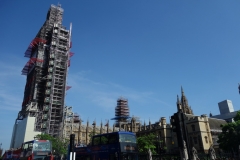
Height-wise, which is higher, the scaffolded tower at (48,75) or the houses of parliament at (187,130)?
the scaffolded tower at (48,75)

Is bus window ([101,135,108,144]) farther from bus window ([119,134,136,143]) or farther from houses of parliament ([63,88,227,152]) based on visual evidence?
houses of parliament ([63,88,227,152])

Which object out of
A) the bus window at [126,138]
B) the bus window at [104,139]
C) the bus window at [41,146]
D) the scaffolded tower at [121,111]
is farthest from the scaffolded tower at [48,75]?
the bus window at [126,138]

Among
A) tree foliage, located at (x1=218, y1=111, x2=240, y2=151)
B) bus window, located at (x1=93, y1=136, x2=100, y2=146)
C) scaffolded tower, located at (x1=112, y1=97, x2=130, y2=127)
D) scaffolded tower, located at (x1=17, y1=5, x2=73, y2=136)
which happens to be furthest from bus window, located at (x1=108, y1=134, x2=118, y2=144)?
scaffolded tower, located at (x1=112, y1=97, x2=130, y2=127)

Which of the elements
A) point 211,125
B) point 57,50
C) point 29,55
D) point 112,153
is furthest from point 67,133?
point 112,153

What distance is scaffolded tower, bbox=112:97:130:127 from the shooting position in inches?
4107

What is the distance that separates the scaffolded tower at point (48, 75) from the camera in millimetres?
68188

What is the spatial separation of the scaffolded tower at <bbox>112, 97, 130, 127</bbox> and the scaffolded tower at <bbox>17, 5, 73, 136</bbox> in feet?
116

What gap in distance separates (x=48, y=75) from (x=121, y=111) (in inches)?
1794

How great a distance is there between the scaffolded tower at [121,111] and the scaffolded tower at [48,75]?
35.4 metres

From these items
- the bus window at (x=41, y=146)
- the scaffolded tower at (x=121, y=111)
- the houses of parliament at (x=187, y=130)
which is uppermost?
the scaffolded tower at (x=121, y=111)

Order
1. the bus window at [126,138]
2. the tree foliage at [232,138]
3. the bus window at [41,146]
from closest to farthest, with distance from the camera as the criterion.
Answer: the bus window at [126,138], the bus window at [41,146], the tree foliage at [232,138]

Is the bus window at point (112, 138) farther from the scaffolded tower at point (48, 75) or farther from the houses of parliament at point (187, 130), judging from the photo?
the scaffolded tower at point (48, 75)

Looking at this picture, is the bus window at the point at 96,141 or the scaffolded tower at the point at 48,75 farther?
the scaffolded tower at the point at 48,75

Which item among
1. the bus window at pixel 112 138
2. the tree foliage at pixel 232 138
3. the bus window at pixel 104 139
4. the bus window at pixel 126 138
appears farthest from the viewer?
the tree foliage at pixel 232 138
